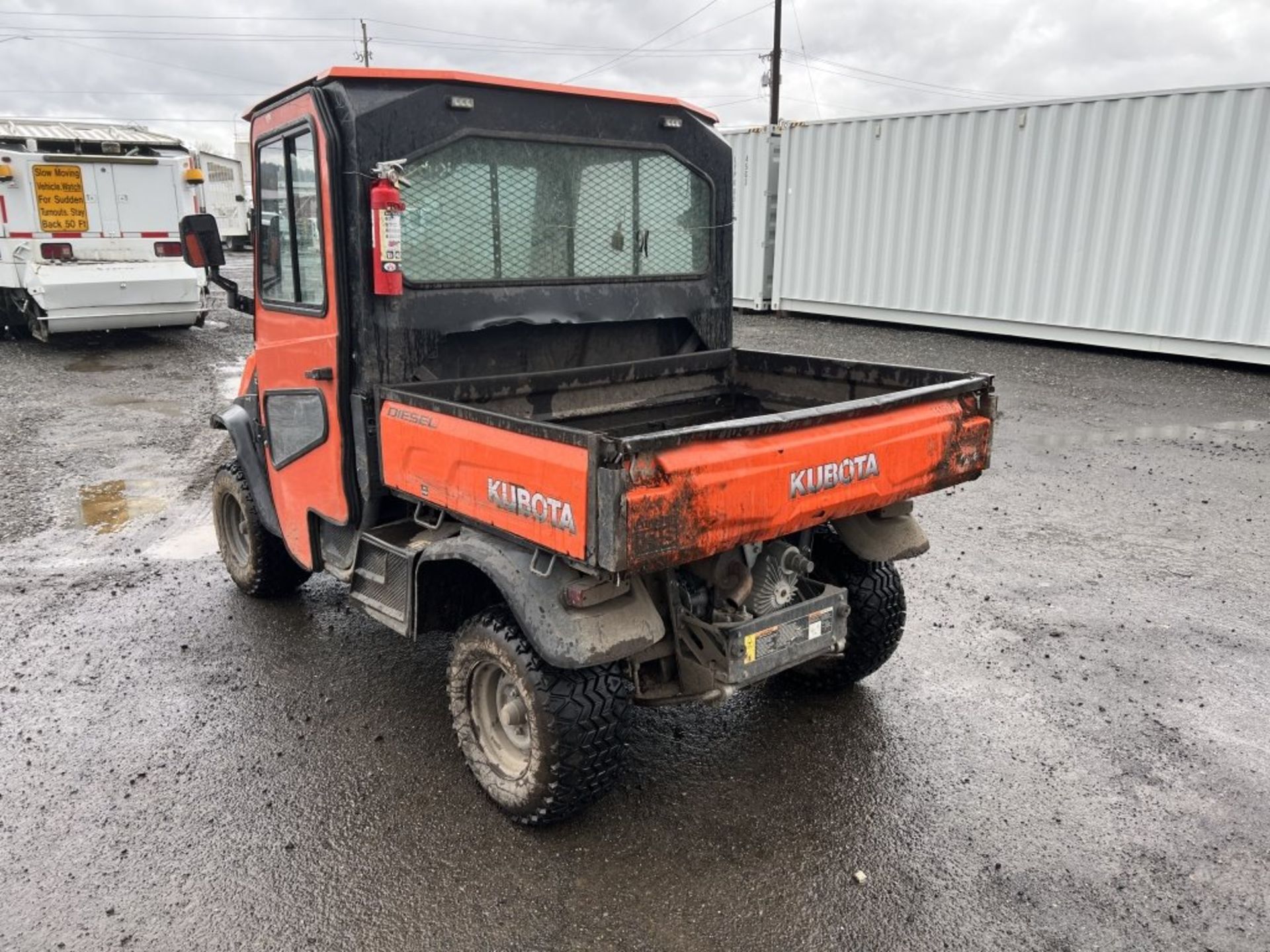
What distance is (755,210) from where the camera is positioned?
1505 centimetres

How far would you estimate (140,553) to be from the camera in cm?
573

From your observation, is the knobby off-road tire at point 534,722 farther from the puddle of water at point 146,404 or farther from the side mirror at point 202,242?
the puddle of water at point 146,404

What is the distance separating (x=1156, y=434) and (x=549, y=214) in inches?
262

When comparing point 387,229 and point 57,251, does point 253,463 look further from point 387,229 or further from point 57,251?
point 57,251

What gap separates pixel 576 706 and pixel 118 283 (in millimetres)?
11757

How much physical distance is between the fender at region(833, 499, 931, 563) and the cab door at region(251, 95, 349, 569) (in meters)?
1.93

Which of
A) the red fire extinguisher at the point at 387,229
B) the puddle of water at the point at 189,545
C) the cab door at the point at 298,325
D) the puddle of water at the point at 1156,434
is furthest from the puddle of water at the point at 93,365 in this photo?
the puddle of water at the point at 1156,434

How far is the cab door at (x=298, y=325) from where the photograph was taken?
349 centimetres

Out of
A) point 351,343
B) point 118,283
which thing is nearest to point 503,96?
point 351,343

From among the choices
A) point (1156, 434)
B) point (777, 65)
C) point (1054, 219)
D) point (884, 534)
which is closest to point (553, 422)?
point (884, 534)

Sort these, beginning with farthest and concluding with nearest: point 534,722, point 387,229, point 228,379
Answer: point 228,379 < point 387,229 < point 534,722

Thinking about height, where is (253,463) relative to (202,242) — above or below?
below

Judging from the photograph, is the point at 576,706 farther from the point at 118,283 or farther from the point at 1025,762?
Result: the point at 118,283

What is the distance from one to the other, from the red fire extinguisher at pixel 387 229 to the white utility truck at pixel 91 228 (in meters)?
10.3
